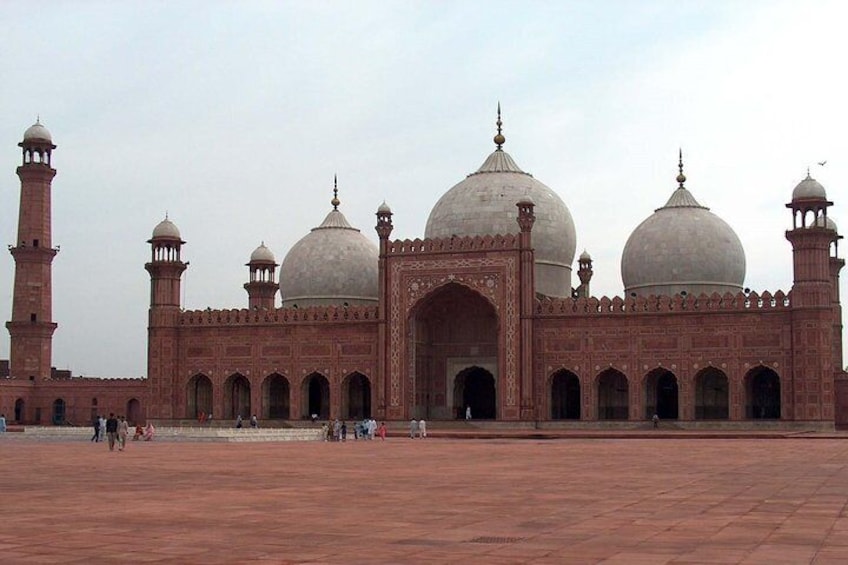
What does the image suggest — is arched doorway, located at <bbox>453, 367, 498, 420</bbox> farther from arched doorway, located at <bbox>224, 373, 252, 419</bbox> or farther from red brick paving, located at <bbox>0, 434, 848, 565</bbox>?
red brick paving, located at <bbox>0, 434, 848, 565</bbox>

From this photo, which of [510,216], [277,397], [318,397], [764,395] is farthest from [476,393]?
[764,395]

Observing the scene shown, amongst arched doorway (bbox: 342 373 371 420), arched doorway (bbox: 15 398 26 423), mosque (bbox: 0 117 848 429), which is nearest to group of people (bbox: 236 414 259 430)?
mosque (bbox: 0 117 848 429)

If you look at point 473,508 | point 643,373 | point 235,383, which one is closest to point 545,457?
point 473,508

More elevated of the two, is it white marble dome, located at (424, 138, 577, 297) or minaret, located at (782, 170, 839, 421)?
white marble dome, located at (424, 138, 577, 297)

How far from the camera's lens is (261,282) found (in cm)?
4059

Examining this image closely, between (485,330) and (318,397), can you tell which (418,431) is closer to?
(485,330)

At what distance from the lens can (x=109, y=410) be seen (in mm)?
36906

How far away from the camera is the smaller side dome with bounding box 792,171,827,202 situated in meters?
29.2

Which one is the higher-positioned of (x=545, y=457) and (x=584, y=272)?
(x=584, y=272)

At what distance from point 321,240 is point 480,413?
8.31 m

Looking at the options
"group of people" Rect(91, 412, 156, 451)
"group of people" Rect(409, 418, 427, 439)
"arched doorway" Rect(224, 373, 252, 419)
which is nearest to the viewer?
"group of people" Rect(91, 412, 156, 451)

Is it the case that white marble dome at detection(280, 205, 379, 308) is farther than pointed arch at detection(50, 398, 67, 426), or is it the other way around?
white marble dome at detection(280, 205, 379, 308)

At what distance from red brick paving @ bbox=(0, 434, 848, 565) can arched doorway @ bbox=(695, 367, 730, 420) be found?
1666 centimetres

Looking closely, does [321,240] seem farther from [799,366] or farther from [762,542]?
[762,542]
